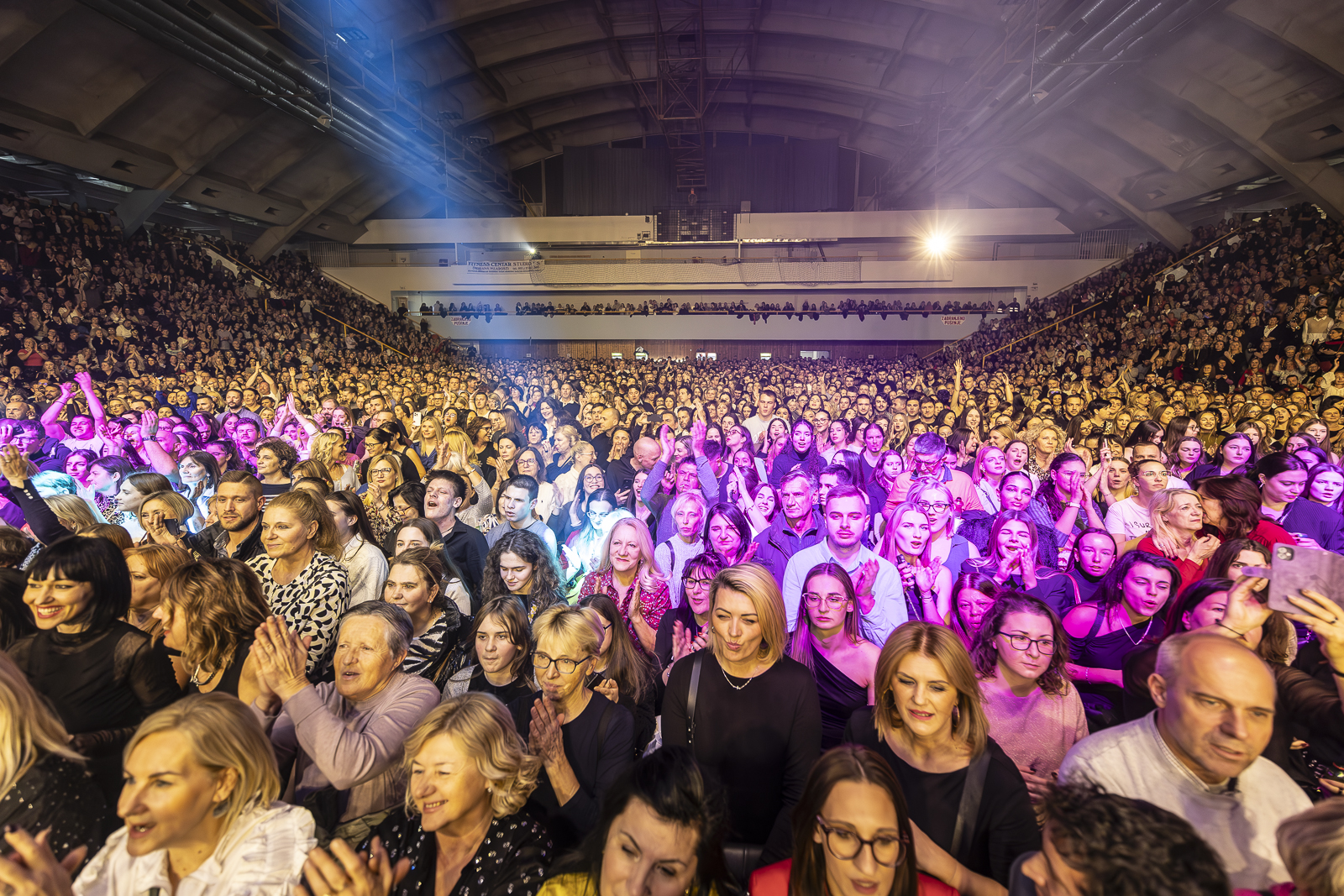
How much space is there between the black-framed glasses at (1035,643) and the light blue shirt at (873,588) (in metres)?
0.59

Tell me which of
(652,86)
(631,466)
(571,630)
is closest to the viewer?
(571,630)

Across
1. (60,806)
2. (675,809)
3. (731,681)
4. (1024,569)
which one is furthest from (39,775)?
(1024,569)

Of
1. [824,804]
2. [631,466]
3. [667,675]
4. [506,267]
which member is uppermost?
[506,267]

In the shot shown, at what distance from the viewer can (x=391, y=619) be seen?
2146mm

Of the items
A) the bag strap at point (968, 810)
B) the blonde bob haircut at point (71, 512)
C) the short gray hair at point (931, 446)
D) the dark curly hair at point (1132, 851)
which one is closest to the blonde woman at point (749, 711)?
the bag strap at point (968, 810)

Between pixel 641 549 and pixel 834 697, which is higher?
pixel 641 549

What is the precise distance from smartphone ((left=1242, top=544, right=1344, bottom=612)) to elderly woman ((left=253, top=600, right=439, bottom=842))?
9.28 feet

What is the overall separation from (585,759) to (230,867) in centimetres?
103

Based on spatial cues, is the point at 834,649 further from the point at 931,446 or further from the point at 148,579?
the point at 148,579

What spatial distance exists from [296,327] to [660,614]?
862 inches

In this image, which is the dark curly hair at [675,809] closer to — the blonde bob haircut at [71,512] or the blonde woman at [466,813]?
the blonde woman at [466,813]

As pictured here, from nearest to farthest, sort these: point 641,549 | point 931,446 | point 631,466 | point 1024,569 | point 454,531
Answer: point 1024,569 → point 641,549 → point 454,531 → point 931,446 → point 631,466

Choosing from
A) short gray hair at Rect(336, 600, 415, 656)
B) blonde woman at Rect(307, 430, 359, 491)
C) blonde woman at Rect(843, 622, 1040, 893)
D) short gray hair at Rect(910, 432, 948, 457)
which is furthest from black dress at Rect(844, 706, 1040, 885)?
blonde woman at Rect(307, 430, 359, 491)

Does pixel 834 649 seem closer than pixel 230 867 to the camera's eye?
No
